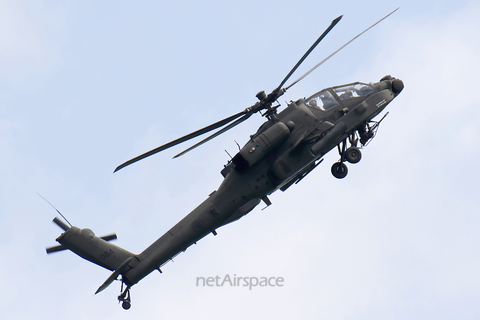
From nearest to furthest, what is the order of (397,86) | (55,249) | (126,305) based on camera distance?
1. (126,305)
2. (397,86)
3. (55,249)

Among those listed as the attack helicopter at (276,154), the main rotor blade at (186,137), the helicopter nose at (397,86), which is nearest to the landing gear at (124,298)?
the attack helicopter at (276,154)

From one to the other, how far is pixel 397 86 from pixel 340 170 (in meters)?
4.28

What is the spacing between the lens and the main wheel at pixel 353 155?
21.2m

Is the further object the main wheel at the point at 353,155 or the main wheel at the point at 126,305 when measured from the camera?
the main wheel at the point at 126,305

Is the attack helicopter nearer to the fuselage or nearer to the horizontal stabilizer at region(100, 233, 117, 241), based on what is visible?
the fuselage

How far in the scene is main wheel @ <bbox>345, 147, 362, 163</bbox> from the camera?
21.2 metres

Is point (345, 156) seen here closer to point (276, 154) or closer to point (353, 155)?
point (353, 155)

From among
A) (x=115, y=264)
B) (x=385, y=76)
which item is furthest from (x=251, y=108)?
(x=115, y=264)

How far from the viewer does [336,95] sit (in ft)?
70.0

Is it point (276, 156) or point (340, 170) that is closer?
point (276, 156)

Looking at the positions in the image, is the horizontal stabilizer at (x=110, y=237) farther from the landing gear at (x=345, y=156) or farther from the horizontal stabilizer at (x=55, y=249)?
the landing gear at (x=345, y=156)

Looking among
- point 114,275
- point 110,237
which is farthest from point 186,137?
point 110,237

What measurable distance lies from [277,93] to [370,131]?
4.34 metres

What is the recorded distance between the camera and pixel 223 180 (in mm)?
21500
